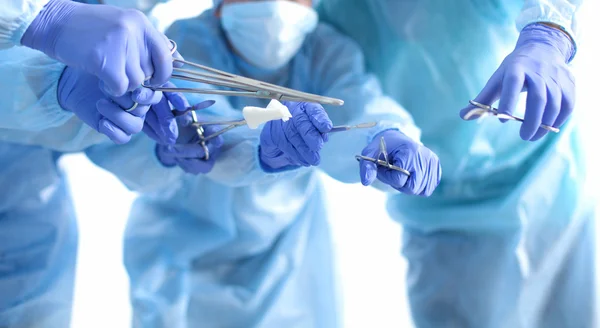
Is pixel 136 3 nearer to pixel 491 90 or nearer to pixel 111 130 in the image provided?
pixel 111 130

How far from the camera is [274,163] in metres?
1.08

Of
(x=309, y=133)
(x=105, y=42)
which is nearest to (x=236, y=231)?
(x=309, y=133)

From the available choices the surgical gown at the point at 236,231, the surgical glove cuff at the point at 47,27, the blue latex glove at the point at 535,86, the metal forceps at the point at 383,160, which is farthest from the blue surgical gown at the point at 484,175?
the surgical glove cuff at the point at 47,27

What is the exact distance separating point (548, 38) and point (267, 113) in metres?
0.45

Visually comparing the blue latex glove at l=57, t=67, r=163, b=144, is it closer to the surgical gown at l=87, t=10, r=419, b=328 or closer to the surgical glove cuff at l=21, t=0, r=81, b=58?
the surgical glove cuff at l=21, t=0, r=81, b=58

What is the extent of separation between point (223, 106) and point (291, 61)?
206 mm

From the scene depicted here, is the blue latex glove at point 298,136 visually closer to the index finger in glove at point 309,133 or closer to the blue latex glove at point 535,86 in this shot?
the index finger in glove at point 309,133

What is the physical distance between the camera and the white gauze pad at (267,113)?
32.9 inches

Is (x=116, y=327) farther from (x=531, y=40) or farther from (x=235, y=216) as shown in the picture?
(x=531, y=40)

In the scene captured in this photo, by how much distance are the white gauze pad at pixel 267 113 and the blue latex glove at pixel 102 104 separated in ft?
0.55

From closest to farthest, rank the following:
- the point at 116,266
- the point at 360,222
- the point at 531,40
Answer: the point at 531,40, the point at 116,266, the point at 360,222

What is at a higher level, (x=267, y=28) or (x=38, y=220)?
(x=267, y=28)

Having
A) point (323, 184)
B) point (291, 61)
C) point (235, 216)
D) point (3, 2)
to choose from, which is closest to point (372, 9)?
point (291, 61)

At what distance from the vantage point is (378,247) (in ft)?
5.13
